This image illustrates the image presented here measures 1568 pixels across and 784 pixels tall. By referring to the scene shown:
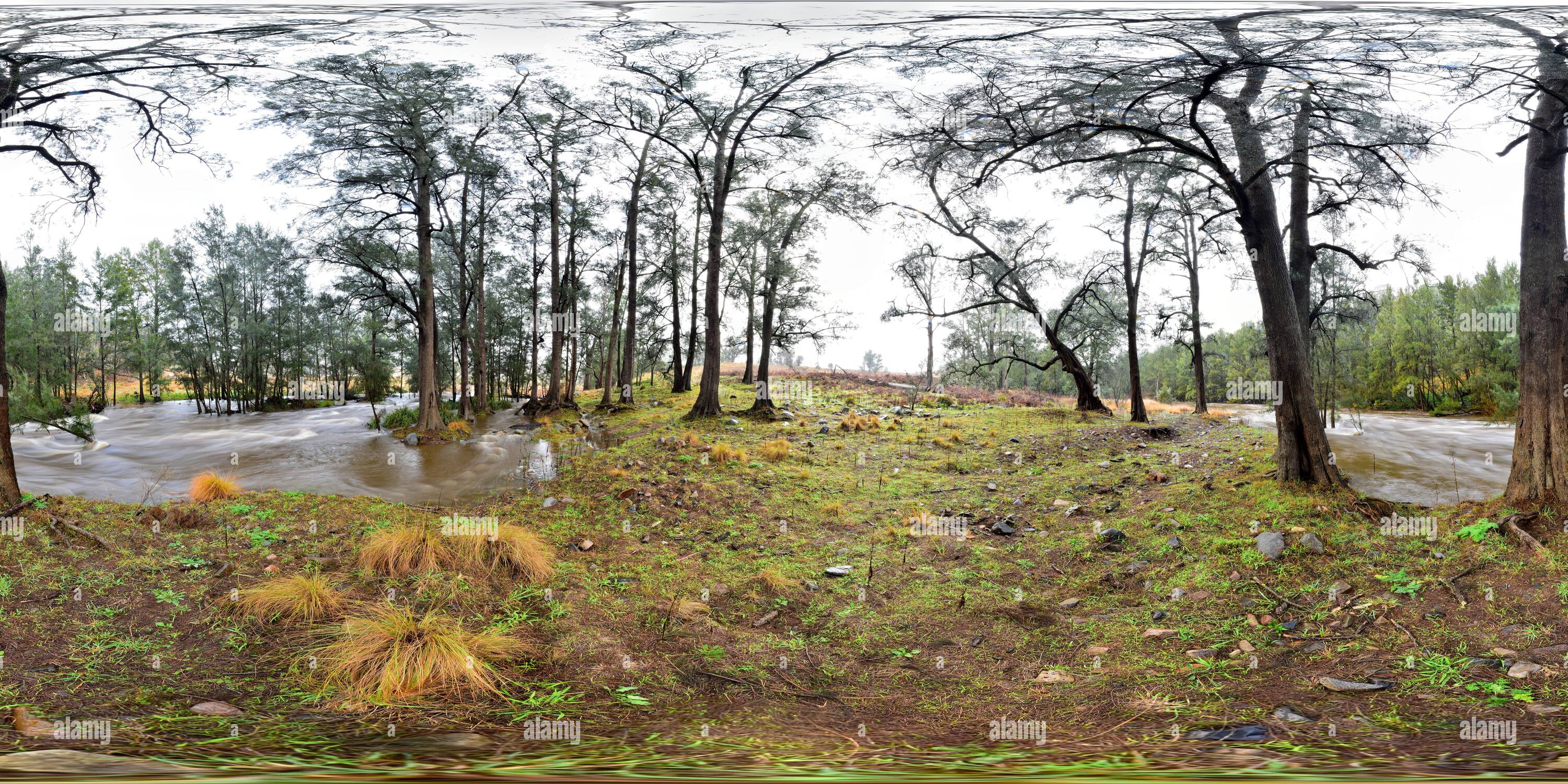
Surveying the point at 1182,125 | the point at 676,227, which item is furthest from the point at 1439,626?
the point at 676,227

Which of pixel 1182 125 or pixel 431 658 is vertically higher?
pixel 1182 125

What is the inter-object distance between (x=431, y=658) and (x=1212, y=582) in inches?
182

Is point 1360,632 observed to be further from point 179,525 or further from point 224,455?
point 224,455

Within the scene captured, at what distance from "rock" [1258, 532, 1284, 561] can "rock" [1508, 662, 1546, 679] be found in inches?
56.1

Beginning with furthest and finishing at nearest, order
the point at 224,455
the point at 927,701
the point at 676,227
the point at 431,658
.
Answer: the point at 676,227 < the point at 224,455 < the point at 927,701 < the point at 431,658

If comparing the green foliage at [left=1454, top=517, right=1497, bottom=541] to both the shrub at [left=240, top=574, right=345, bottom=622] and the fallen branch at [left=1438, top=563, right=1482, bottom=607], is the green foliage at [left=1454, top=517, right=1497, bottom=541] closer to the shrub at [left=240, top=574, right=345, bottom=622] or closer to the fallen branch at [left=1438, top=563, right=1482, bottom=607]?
the fallen branch at [left=1438, top=563, right=1482, bottom=607]

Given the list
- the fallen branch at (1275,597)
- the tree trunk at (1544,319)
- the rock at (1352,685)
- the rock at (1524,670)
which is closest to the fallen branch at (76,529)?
the rock at (1352,685)

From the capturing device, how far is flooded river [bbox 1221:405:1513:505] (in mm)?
5117

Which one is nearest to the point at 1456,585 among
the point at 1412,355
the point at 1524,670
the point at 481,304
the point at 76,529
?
the point at 1524,670

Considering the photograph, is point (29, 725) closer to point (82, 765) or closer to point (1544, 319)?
point (82, 765)

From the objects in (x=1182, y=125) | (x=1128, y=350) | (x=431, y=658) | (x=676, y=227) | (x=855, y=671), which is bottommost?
(x=855, y=671)

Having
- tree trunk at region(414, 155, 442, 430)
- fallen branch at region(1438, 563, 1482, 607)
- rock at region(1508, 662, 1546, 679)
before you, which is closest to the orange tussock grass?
rock at region(1508, 662, 1546, 679)

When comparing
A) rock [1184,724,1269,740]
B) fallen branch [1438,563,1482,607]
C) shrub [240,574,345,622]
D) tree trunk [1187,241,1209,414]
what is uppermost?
tree trunk [1187,241,1209,414]

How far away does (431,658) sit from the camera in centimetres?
242
